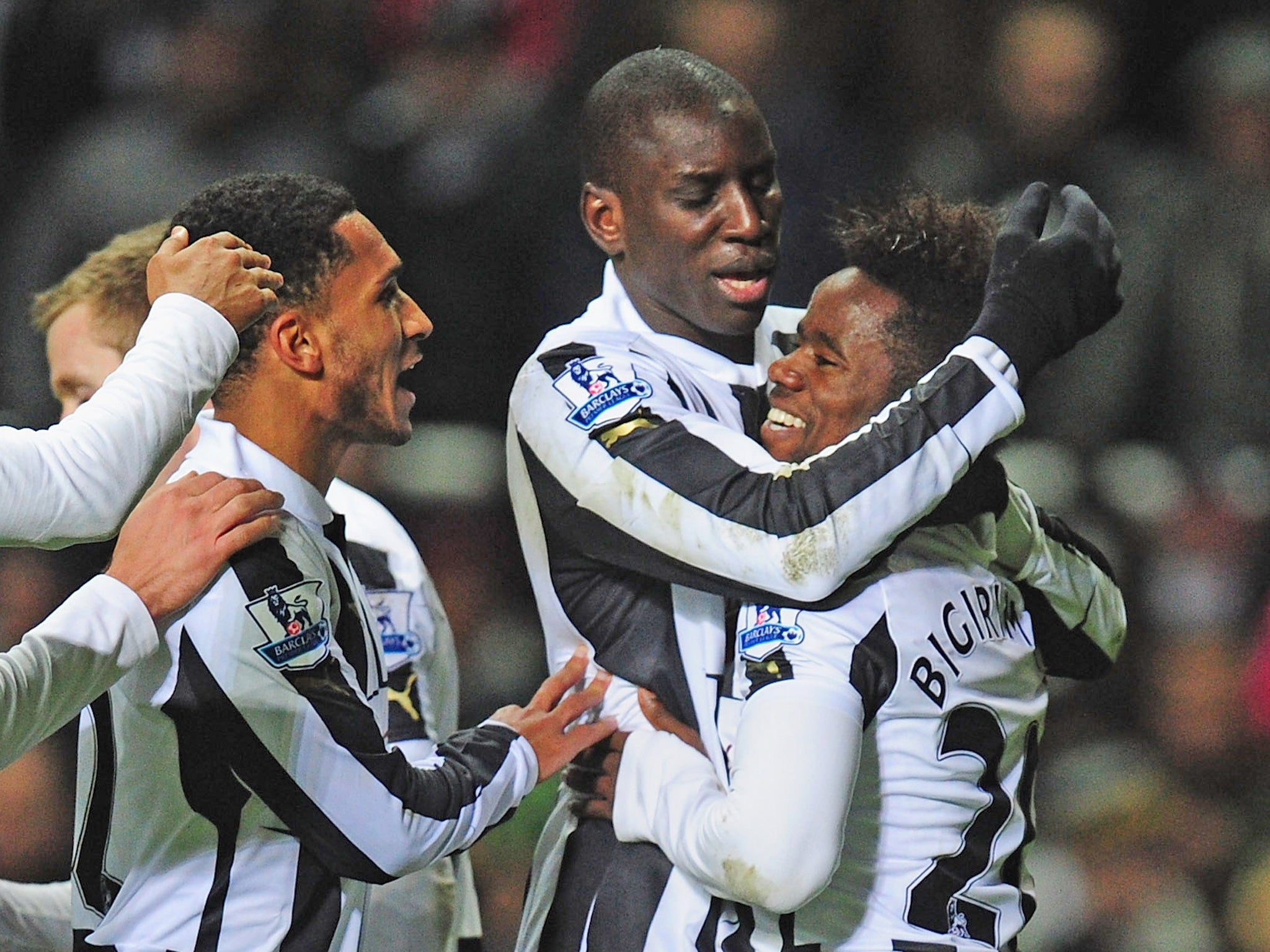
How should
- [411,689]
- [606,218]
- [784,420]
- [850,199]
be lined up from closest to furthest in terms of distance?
[784,420]
[606,218]
[411,689]
[850,199]

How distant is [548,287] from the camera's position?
4.35 m

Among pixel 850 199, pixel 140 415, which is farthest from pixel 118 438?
pixel 850 199

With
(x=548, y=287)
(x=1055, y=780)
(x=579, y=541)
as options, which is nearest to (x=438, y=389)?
(x=548, y=287)

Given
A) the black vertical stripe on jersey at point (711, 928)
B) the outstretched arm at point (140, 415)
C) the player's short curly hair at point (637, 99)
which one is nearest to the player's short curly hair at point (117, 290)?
the player's short curly hair at point (637, 99)

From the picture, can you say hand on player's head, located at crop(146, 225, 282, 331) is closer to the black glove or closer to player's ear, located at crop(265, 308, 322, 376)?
player's ear, located at crop(265, 308, 322, 376)

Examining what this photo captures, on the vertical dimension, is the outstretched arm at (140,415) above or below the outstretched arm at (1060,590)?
above

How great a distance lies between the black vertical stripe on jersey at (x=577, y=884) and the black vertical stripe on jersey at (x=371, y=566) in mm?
614

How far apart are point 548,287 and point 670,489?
224 cm

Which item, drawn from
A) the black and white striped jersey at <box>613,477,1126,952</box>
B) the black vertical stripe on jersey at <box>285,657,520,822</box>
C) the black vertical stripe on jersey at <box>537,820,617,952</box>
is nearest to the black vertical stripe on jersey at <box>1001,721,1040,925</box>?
the black and white striped jersey at <box>613,477,1126,952</box>

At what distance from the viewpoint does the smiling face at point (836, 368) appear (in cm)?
226

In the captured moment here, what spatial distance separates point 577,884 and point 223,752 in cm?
55

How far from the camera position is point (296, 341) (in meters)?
2.27

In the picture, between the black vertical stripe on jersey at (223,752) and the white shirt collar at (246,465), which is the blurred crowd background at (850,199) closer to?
the white shirt collar at (246,465)

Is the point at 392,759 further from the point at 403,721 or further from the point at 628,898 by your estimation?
the point at 403,721
